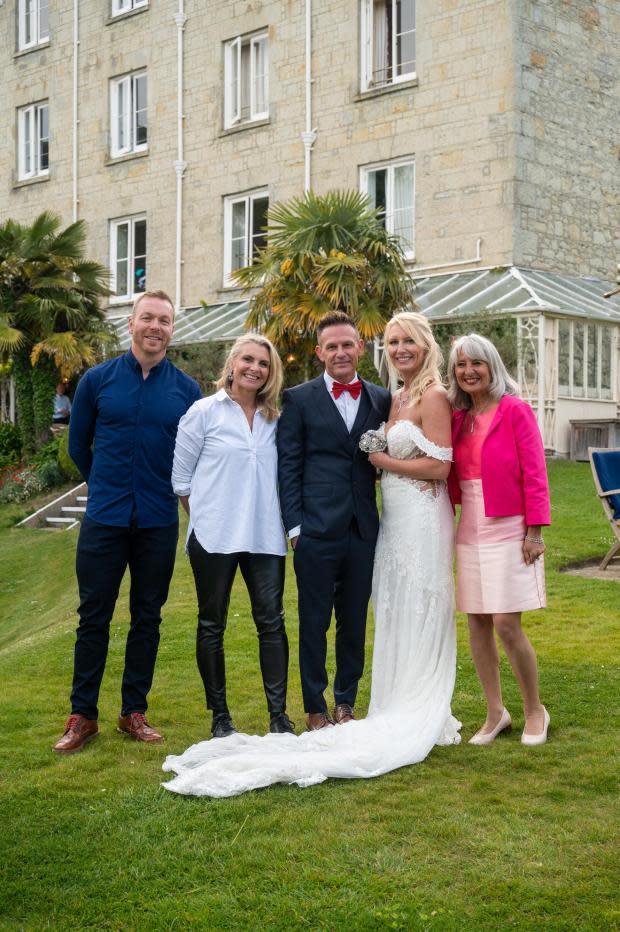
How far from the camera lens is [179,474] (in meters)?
5.81

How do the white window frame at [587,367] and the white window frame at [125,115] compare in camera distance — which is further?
the white window frame at [125,115]

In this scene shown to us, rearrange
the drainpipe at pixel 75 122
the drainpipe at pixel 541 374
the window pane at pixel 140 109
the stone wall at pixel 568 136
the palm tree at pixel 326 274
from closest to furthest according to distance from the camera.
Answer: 1. the palm tree at pixel 326 274
2. the drainpipe at pixel 541 374
3. the stone wall at pixel 568 136
4. the window pane at pixel 140 109
5. the drainpipe at pixel 75 122

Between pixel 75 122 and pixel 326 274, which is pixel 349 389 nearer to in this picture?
pixel 326 274

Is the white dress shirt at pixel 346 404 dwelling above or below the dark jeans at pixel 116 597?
above

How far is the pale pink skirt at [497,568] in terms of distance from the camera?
5.58 meters

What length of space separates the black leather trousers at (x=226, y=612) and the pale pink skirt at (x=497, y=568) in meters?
0.95

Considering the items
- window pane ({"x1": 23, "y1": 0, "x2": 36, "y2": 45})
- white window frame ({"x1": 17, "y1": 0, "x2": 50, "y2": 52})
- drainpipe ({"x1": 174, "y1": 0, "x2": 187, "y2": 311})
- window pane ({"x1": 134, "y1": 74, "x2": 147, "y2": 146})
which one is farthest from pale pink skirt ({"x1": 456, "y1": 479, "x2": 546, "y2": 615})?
window pane ({"x1": 23, "y1": 0, "x2": 36, "y2": 45})

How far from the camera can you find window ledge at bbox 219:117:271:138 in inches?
929

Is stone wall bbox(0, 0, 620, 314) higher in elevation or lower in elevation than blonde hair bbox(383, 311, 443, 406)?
higher

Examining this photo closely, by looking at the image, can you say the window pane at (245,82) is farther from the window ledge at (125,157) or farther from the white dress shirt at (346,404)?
the white dress shirt at (346,404)

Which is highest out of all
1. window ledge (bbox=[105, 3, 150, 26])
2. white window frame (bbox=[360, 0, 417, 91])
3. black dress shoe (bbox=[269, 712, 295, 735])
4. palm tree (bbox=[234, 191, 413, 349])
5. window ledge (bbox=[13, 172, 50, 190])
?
window ledge (bbox=[105, 3, 150, 26])

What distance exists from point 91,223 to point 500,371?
2364 centimetres

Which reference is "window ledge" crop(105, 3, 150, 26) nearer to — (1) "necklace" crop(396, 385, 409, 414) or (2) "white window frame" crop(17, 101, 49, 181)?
(2) "white window frame" crop(17, 101, 49, 181)

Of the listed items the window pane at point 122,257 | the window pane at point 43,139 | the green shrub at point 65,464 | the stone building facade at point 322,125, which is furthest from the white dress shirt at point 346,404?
the window pane at point 43,139
